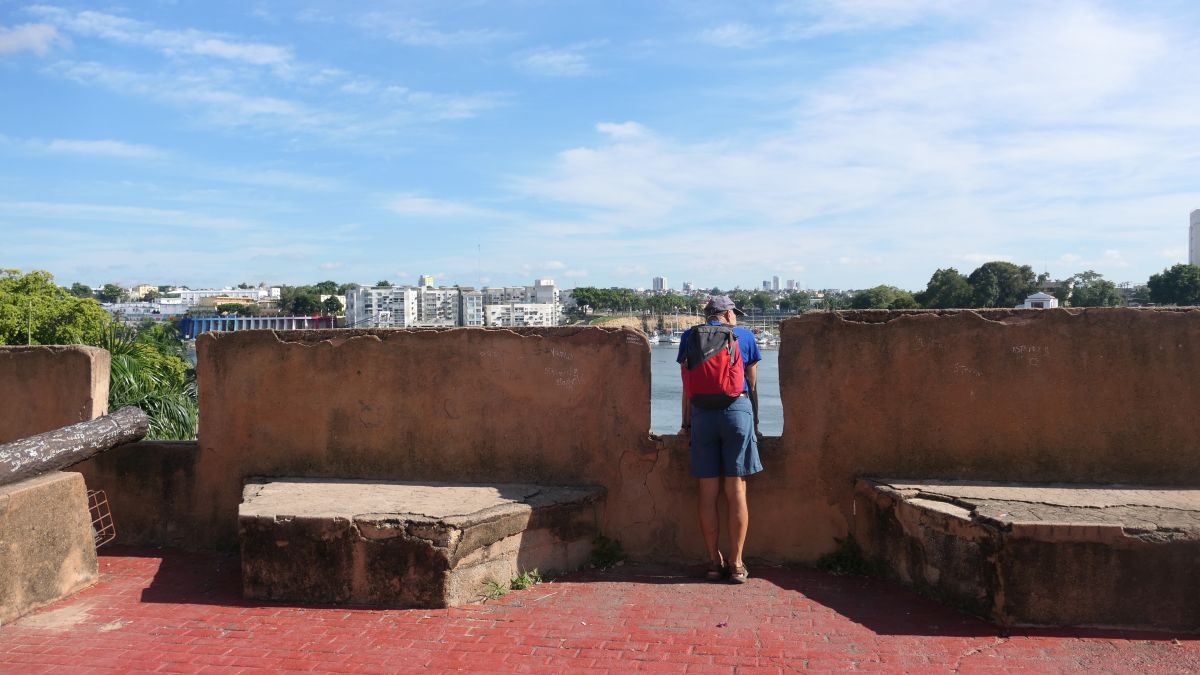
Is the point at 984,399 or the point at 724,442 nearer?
the point at 724,442

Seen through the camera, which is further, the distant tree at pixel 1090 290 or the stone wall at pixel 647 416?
the distant tree at pixel 1090 290

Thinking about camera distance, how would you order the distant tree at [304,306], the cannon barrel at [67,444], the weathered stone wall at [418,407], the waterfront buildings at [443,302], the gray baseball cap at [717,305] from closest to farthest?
the cannon barrel at [67,444] < the gray baseball cap at [717,305] < the weathered stone wall at [418,407] < the waterfront buildings at [443,302] < the distant tree at [304,306]

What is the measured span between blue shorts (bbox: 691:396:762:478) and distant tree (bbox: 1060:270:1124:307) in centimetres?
2039

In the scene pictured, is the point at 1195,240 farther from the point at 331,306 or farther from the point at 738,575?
the point at 331,306

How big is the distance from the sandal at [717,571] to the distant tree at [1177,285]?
870 inches

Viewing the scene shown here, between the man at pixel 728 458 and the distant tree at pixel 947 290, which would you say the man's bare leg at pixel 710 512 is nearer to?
the man at pixel 728 458

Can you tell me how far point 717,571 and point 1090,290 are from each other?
25719 mm

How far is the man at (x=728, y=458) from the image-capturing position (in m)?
4.86

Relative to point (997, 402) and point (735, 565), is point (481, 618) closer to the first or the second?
point (735, 565)

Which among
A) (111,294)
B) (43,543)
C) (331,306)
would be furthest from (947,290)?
(111,294)

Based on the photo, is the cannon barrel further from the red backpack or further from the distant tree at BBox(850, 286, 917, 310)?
the distant tree at BBox(850, 286, 917, 310)

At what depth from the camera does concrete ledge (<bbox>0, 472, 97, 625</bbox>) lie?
14.8ft

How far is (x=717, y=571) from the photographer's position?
5004mm

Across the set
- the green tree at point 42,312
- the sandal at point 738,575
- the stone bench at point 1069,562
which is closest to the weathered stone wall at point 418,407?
the sandal at point 738,575
